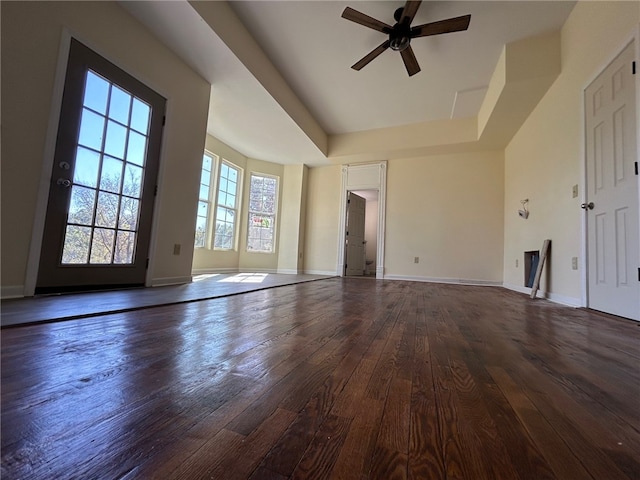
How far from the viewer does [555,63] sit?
3.12m

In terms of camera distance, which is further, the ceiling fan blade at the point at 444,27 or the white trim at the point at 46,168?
the ceiling fan blade at the point at 444,27

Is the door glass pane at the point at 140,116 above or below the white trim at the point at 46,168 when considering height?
above

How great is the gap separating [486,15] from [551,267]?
2.90 metres

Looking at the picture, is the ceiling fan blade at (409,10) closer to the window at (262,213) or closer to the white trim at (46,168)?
the white trim at (46,168)

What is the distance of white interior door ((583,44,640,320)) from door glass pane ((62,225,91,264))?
4341mm

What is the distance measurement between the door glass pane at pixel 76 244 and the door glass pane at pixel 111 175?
0.43m

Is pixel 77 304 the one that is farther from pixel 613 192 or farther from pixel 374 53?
→ pixel 613 192

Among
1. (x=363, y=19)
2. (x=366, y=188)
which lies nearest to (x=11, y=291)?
(x=363, y=19)

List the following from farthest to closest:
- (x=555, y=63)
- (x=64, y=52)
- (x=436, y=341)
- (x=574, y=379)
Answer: (x=555, y=63) < (x=64, y=52) < (x=436, y=341) < (x=574, y=379)

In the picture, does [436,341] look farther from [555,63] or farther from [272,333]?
[555,63]

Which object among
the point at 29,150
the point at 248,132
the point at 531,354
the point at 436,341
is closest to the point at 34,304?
the point at 29,150

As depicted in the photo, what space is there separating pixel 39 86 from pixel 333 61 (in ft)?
10.3

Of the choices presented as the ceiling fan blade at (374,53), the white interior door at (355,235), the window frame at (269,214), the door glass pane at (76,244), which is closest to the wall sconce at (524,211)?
the ceiling fan blade at (374,53)

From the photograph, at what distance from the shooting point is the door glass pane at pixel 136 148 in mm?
2727
